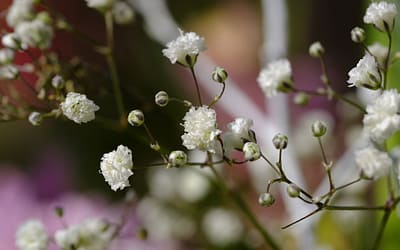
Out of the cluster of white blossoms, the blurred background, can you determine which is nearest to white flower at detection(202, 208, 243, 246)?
the blurred background

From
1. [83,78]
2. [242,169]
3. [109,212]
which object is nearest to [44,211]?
[109,212]

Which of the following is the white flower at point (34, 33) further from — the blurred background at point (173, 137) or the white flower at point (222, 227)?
the white flower at point (222, 227)

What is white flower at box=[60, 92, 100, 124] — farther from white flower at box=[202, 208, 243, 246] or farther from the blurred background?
white flower at box=[202, 208, 243, 246]

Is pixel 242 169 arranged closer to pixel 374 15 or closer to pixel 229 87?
pixel 229 87

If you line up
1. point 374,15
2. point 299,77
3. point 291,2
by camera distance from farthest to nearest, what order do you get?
1. point 291,2
2. point 299,77
3. point 374,15

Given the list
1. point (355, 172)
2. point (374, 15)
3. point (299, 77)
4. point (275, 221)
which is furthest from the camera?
point (299, 77)
